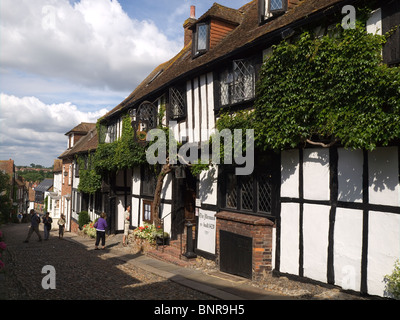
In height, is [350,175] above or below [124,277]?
above

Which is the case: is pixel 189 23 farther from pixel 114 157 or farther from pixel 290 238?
pixel 290 238

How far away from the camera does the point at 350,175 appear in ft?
21.7

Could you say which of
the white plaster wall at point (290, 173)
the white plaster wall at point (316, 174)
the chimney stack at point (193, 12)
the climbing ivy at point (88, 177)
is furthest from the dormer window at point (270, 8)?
the climbing ivy at point (88, 177)

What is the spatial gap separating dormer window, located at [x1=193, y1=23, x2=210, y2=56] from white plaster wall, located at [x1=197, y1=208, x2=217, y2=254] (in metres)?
5.59

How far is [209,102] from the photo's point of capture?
1062 centimetres

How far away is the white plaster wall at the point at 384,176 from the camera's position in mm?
5914

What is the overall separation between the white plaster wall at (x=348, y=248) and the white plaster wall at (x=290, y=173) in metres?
1.18

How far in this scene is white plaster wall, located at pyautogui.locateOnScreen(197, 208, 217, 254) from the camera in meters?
10.4

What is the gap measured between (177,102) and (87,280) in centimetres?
648

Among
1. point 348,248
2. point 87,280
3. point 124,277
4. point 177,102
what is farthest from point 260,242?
point 177,102

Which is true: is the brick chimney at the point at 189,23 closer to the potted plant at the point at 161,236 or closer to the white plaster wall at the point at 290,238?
the potted plant at the point at 161,236
